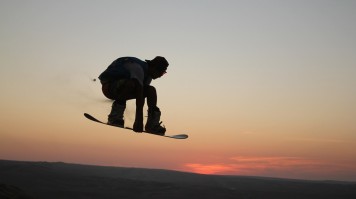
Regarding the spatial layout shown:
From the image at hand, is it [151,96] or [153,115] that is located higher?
[151,96]

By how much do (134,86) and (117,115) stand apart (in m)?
0.85

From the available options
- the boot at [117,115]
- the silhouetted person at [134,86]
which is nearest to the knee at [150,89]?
the silhouetted person at [134,86]

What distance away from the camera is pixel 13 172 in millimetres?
104562

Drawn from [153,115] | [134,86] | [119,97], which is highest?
[134,86]

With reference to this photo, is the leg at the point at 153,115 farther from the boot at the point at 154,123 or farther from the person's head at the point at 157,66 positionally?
the person's head at the point at 157,66

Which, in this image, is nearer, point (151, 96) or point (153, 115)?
point (151, 96)

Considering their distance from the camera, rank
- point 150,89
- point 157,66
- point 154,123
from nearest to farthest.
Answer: point 157,66 < point 150,89 < point 154,123

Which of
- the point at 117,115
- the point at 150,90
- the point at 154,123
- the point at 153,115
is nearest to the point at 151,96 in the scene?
the point at 150,90

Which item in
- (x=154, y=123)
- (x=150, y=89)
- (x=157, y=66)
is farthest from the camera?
(x=154, y=123)

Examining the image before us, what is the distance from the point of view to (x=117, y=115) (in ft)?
21.9

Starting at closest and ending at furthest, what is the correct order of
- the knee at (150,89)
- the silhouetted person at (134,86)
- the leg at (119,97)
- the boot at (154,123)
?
the silhouetted person at (134,86) < the leg at (119,97) < the knee at (150,89) < the boot at (154,123)

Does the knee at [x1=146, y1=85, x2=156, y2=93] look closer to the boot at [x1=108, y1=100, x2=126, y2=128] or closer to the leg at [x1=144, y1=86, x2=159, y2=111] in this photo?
the leg at [x1=144, y1=86, x2=159, y2=111]

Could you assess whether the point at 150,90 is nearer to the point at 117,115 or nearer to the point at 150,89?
the point at 150,89

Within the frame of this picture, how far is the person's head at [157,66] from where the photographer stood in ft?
21.2
